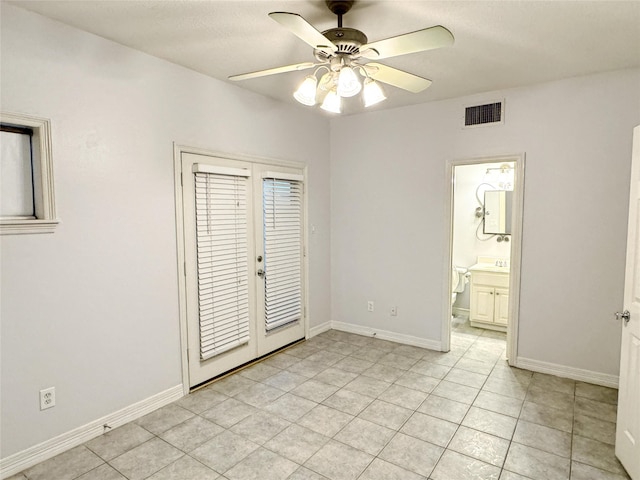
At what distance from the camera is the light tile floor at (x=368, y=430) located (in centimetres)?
215

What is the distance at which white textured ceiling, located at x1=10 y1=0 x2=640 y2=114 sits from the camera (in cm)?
204

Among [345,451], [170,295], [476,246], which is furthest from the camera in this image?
[476,246]

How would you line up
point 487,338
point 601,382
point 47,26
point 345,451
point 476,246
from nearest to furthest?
point 47,26 → point 345,451 → point 601,382 → point 487,338 → point 476,246

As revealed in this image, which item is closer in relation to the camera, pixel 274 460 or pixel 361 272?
pixel 274 460

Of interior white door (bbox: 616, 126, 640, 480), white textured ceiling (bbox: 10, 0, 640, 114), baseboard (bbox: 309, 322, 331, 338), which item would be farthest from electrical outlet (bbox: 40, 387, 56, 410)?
interior white door (bbox: 616, 126, 640, 480)

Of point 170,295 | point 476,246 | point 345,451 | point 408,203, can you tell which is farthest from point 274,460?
point 476,246

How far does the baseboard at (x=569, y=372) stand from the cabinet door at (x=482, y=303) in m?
1.13

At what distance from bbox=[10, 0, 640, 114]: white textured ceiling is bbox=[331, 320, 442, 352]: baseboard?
2697 millimetres

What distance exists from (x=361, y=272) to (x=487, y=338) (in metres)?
1.69

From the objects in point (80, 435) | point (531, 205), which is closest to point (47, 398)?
point (80, 435)

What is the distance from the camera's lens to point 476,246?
518 cm

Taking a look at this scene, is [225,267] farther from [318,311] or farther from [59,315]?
[318,311]

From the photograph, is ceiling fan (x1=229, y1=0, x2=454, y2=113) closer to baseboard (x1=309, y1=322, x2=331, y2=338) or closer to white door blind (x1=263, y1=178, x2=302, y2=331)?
white door blind (x1=263, y1=178, x2=302, y2=331)

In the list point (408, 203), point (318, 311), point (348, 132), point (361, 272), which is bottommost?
point (318, 311)
